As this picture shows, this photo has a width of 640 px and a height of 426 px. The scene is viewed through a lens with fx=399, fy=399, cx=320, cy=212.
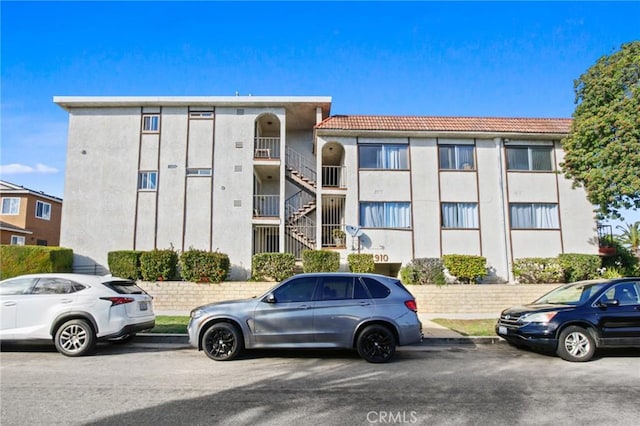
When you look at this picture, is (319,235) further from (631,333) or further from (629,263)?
(629,263)

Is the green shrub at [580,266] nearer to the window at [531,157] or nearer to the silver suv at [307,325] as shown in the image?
the window at [531,157]

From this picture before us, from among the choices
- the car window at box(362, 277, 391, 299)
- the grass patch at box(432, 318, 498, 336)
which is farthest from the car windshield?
the car window at box(362, 277, 391, 299)

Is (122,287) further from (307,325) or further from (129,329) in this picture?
(307,325)

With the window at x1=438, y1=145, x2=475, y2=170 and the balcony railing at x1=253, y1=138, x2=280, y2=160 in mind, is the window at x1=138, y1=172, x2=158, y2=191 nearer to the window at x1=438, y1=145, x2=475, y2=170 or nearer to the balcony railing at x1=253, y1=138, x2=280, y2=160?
the balcony railing at x1=253, y1=138, x2=280, y2=160

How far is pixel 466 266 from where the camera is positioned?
55.5ft

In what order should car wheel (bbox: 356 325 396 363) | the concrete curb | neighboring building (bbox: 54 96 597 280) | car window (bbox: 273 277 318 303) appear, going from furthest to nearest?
neighboring building (bbox: 54 96 597 280), the concrete curb, car window (bbox: 273 277 318 303), car wheel (bbox: 356 325 396 363)

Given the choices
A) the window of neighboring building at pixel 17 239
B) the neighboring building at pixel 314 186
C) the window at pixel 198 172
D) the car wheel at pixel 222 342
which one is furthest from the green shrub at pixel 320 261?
the window of neighboring building at pixel 17 239

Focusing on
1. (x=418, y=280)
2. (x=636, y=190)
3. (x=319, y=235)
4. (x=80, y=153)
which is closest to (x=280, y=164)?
(x=319, y=235)

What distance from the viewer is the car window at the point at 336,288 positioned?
7.50 meters

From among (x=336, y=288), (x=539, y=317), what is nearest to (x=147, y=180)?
(x=336, y=288)

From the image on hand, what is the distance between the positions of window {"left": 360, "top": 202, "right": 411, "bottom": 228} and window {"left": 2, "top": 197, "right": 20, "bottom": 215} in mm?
23452

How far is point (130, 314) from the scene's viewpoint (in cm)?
796

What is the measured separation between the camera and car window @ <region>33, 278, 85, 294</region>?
7.83m

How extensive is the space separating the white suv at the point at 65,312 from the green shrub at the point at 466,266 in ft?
42.5
